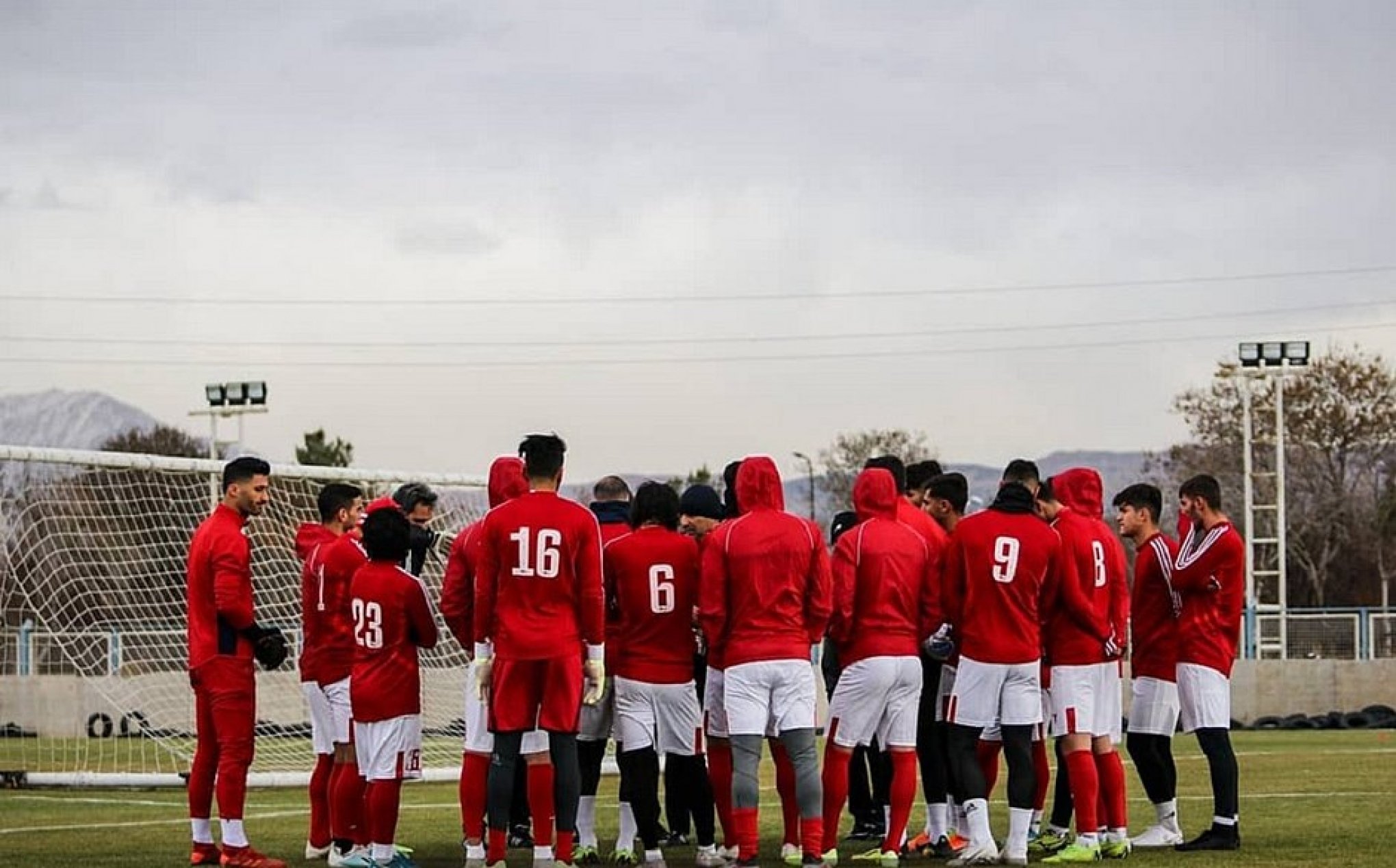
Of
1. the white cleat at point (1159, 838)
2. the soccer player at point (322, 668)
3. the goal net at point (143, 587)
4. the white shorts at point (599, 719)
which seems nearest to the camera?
the white shorts at point (599, 719)

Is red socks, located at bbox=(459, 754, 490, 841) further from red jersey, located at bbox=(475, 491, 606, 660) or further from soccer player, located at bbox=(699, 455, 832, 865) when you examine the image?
soccer player, located at bbox=(699, 455, 832, 865)

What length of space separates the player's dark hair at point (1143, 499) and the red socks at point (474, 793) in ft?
15.7

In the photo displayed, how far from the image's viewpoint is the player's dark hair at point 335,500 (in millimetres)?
14109

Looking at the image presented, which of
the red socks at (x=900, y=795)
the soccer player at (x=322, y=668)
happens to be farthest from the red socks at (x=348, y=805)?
the red socks at (x=900, y=795)

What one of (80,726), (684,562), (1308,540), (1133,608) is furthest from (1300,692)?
(1308,540)

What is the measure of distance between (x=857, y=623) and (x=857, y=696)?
459 mm

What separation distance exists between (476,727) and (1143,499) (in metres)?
4.92

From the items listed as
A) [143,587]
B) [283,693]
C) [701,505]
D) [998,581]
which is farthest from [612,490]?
[283,693]

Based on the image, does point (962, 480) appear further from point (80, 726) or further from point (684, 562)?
point (80, 726)

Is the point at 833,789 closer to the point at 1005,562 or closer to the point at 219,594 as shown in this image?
the point at 1005,562

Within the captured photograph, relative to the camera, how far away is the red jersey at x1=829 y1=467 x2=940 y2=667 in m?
12.9

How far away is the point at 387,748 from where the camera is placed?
41.9 feet

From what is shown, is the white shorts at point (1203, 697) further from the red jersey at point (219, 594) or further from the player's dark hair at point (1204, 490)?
the red jersey at point (219, 594)

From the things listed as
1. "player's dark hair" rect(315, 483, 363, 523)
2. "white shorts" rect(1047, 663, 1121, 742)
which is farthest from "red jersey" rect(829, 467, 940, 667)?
"player's dark hair" rect(315, 483, 363, 523)
